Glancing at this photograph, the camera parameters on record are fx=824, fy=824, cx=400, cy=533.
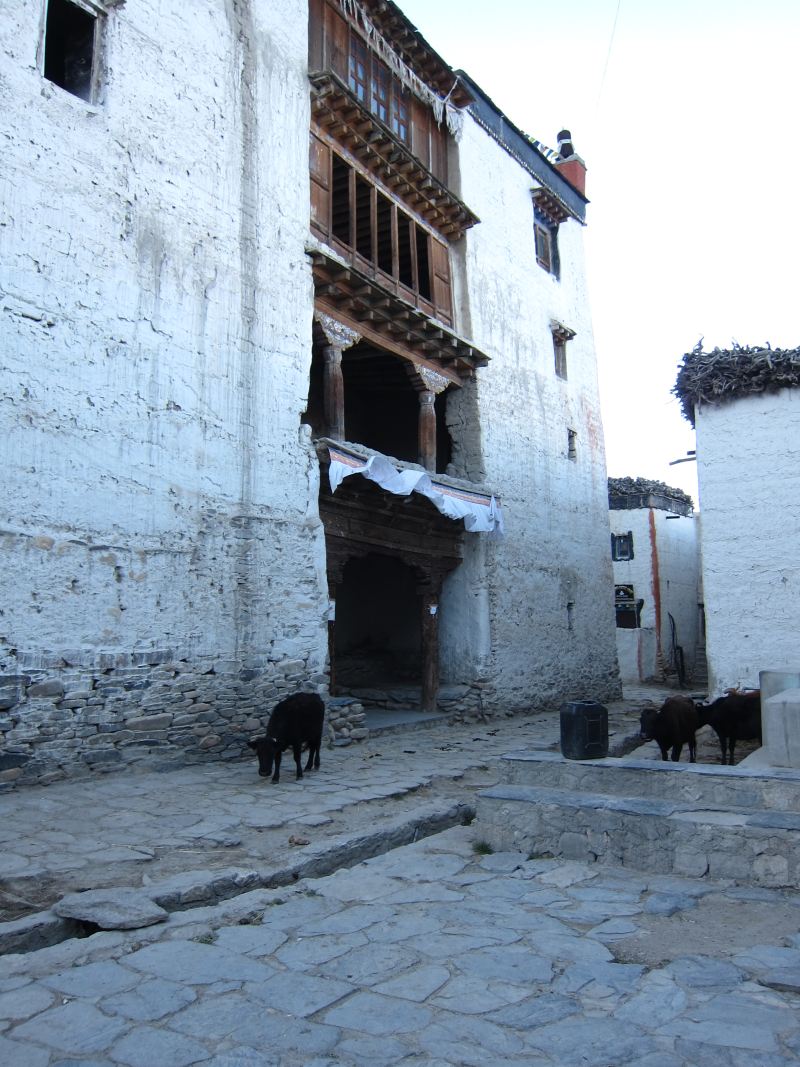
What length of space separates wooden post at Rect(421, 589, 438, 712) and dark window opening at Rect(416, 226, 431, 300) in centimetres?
533

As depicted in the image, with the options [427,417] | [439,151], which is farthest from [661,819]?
[439,151]

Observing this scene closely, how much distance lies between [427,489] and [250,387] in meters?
3.37

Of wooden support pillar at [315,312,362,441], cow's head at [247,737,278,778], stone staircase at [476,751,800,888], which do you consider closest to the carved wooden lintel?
wooden support pillar at [315,312,362,441]

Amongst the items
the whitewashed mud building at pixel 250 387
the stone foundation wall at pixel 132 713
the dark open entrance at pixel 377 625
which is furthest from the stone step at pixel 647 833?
the dark open entrance at pixel 377 625

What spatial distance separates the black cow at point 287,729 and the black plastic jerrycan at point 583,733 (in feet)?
8.78

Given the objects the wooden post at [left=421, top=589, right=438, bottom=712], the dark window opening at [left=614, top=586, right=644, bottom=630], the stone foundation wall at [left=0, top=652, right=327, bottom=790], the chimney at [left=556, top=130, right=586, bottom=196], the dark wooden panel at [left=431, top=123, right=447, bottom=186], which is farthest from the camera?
the dark window opening at [left=614, top=586, right=644, bottom=630]

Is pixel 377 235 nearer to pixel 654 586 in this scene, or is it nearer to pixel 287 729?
pixel 287 729

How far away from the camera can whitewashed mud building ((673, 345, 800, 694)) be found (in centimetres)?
1066

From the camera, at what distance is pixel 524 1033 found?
9.57ft

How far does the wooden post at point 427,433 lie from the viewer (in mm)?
13922

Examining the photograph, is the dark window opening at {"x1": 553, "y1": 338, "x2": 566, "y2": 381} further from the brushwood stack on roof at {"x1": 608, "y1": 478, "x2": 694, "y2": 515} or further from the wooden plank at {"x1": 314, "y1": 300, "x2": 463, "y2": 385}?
the brushwood stack on roof at {"x1": 608, "y1": 478, "x2": 694, "y2": 515}

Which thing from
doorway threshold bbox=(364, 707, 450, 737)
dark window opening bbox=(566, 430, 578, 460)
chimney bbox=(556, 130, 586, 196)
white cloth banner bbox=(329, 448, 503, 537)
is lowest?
doorway threshold bbox=(364, 707, 450, 737)

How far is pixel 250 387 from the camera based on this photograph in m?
10.3

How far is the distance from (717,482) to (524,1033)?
949cm
